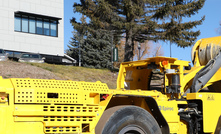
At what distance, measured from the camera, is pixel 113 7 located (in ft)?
98.7

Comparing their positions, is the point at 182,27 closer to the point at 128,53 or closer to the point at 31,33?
the point at 128,53

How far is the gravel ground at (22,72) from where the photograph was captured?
74.2ft

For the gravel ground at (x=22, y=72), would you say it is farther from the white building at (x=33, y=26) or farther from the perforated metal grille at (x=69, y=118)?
the perforated metal grille at (x=69, y=118)

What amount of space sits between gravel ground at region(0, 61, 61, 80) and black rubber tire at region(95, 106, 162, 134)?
17127mm

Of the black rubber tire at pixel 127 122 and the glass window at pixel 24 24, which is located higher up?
the glass window at pixel 24 24

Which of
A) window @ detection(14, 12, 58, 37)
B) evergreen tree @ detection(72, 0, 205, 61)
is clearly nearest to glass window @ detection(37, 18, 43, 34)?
window @ detection(14, 12, 58, 37)

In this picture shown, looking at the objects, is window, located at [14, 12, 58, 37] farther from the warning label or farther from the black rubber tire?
the black rubber tire

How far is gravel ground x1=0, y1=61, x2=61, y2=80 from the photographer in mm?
22625

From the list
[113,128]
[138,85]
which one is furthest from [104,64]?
[113,128]

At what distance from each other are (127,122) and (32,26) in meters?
38.9

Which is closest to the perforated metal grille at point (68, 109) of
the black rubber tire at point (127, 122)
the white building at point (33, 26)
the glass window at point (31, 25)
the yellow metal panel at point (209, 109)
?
the black rubber tire at point (127, 122)

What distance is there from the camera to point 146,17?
1185 inches

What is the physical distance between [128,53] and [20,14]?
56.7 ft

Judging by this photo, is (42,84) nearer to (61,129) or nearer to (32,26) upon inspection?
(61,129)
